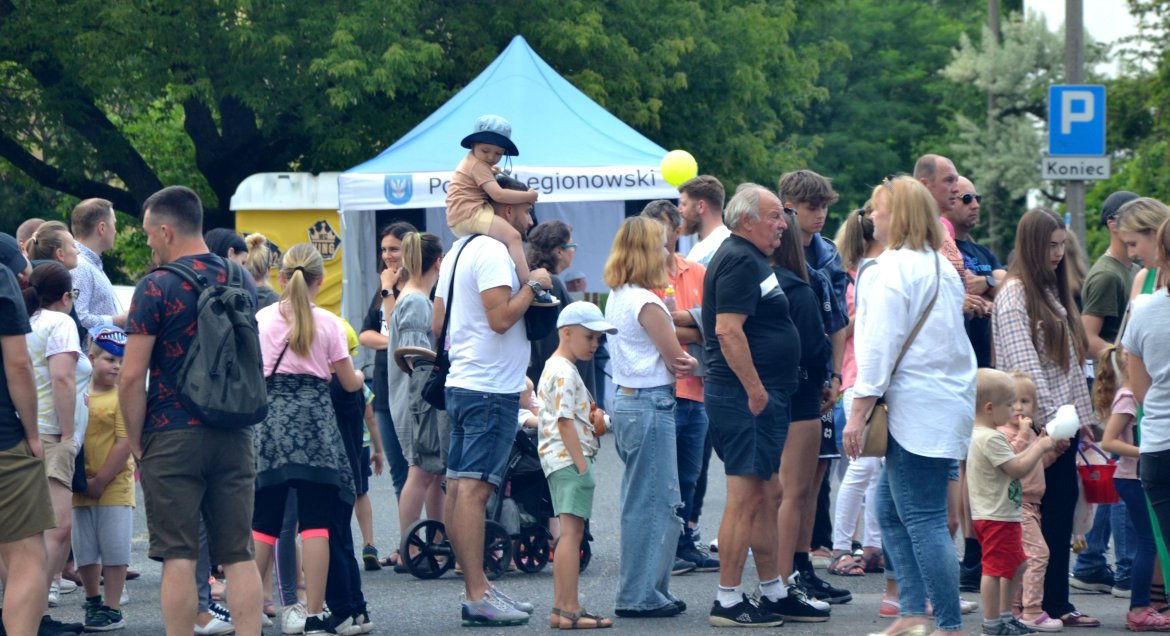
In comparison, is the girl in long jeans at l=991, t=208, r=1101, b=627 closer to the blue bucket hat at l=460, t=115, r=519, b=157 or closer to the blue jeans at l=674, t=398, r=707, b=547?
the blue jeans at l=674, t=398, r=707, b=547

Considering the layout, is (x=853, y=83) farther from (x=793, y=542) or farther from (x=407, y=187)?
(x=793, y=542)

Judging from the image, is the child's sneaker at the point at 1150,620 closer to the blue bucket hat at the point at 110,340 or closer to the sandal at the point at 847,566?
the sandal at the point at 847,566

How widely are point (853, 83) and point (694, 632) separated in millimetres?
42720

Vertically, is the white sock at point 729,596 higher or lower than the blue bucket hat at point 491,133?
lower

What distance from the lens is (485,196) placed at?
7.25m

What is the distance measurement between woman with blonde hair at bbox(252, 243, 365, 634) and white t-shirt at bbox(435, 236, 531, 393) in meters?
0.55

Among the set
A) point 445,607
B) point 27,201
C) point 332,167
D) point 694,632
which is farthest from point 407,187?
point 27,201

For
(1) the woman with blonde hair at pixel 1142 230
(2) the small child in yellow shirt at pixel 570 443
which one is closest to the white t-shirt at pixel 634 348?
(2) the small child in yellow shirt at pixel 570 443

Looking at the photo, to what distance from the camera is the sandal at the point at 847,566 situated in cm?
862

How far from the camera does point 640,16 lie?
2347 cm

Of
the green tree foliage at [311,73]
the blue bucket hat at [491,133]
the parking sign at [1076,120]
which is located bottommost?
the blue bucket hat at [491,133]

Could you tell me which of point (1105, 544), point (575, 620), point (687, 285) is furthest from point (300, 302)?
point (1105, 544)

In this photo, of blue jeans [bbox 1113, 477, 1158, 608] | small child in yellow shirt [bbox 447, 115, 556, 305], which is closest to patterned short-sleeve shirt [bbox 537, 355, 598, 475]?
small child in yellow shirt [bbox 447, 115, 556, 305]

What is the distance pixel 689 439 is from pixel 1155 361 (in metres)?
2.82
